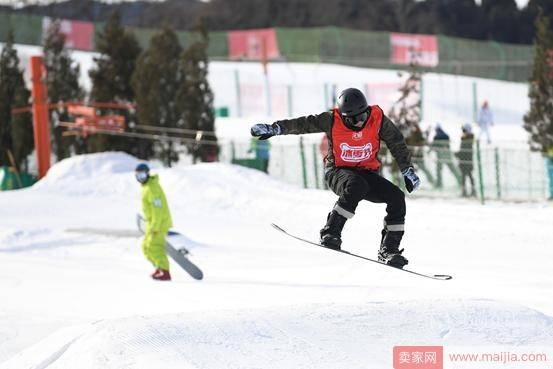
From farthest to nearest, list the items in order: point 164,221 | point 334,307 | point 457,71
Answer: point 457,71 < point 164,221 < point 334,307

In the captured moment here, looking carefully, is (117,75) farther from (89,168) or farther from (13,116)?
(89,168)

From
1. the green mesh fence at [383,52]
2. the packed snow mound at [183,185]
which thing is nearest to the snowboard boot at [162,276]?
the packed snow mound at [183,185]

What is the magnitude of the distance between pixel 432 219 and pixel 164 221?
5646 millimetres

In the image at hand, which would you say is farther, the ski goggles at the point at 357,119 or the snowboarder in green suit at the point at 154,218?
the snowboarder in green suit at the point at 154,218

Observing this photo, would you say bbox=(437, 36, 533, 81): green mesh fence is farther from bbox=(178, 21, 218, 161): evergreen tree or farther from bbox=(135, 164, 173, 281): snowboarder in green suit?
bbox=(135, 164, 173, 281): snowboarder in green suit

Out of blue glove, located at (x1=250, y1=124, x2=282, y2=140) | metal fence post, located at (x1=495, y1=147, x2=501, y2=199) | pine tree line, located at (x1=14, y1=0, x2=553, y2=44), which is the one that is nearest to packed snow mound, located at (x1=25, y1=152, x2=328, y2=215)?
metal fence post, located at (x1=495, y1=147, x2=501, y2=199)

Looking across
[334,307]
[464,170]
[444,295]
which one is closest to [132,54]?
[464,170]

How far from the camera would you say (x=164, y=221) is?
46.1 feet

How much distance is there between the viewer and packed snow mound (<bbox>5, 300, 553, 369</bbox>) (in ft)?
26.7

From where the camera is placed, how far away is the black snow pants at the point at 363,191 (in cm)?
909

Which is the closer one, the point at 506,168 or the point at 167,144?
the point at 506,168

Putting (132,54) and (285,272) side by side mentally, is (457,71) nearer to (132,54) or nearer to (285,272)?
(132,54)

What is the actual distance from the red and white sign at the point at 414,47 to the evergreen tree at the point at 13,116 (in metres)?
16.6

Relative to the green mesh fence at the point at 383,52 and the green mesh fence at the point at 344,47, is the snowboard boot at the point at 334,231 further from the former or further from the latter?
the green mesh fence at the point at 344,47
